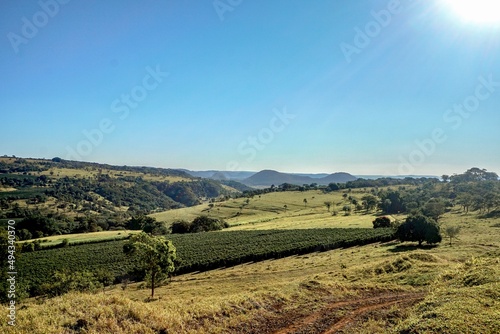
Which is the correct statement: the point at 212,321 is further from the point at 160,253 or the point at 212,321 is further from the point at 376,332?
the point at 160,253

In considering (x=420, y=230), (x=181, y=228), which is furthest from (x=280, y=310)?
(x=181, y=228)

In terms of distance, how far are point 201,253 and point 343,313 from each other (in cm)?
5741

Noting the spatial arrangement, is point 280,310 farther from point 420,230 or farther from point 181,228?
point 181,228

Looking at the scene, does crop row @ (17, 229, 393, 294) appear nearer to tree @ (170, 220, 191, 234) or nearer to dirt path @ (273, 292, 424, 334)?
tree @ (170, 220, 191, 234)

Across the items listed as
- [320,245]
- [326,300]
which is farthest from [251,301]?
[320,245]

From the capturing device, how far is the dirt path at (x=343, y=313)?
16.6 meters

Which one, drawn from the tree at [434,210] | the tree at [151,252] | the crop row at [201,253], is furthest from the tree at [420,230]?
the tree at [151,252]

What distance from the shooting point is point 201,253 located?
7200 cm

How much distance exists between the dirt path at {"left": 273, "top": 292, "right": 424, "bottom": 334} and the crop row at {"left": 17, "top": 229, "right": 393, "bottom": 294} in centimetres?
4319

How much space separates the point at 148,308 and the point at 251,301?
6.52 metres

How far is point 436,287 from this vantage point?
2198cm

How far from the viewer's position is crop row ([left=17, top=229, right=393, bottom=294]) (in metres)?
61.9

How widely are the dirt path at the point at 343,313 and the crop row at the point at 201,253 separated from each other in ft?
142

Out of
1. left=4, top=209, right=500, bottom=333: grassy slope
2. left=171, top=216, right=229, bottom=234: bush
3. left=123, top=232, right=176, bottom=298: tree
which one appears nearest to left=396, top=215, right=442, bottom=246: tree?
left=4, top=209, right=500, bottom=333: grassy slope
